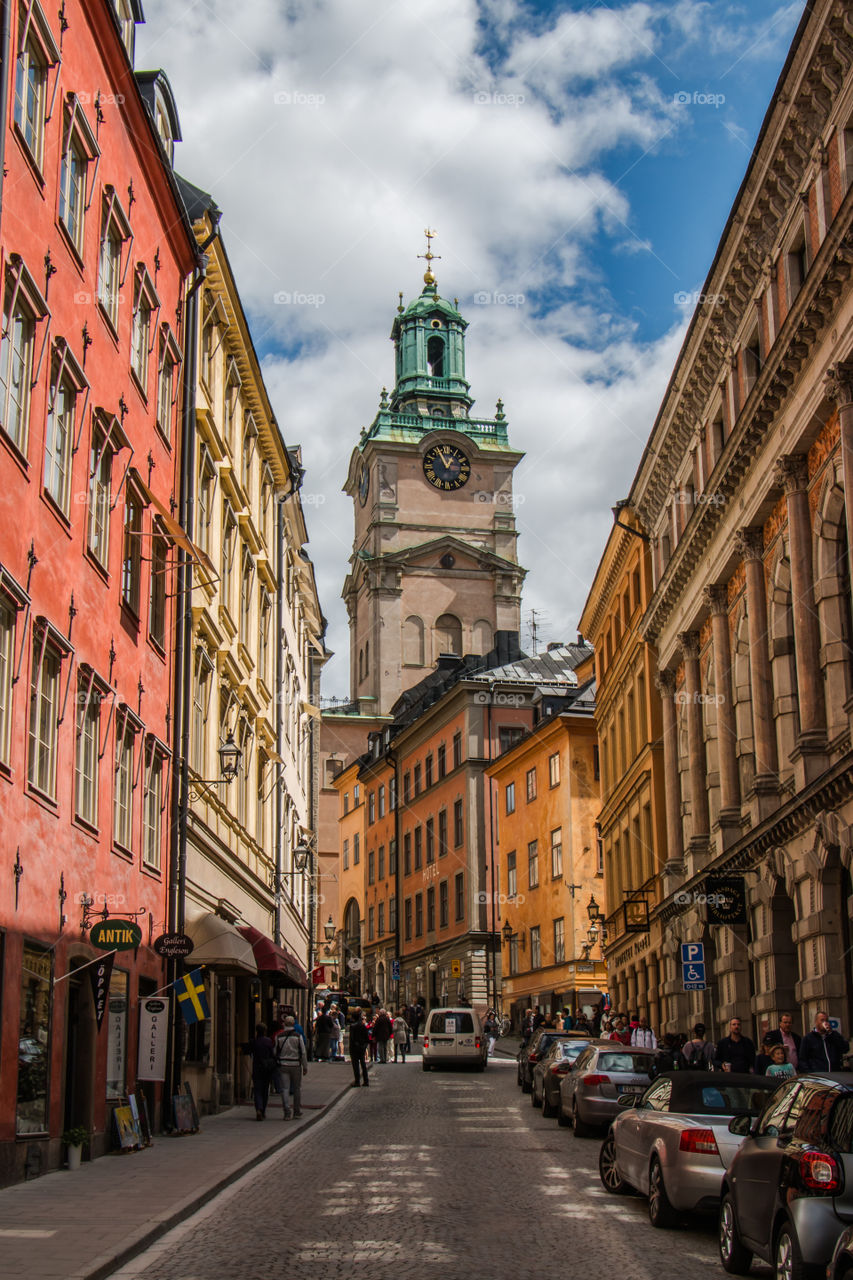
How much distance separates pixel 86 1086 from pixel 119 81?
13.4 m

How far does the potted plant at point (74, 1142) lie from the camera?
1736 centimetres

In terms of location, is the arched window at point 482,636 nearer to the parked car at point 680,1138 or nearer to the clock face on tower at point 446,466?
the clock face on tower at point 446,466

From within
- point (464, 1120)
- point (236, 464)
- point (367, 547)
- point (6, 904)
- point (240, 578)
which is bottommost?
point (464, 1120)

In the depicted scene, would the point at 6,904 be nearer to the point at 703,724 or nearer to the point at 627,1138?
the point at 627,1138

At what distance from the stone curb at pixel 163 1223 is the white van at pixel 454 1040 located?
915 inches

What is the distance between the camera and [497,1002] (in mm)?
70875

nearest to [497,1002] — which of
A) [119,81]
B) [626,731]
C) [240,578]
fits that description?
[626,731]

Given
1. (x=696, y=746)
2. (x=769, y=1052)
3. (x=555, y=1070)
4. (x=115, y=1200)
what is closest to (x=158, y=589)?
(x=555, y=1070)

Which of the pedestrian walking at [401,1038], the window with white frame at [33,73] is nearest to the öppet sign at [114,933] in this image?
the window with white frame at [33,73]

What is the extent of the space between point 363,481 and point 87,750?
92.5 m

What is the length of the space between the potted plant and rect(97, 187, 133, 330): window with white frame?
10.3m

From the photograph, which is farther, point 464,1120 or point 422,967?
point 422,967

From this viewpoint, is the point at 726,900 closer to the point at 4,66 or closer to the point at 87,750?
the point at 87,750

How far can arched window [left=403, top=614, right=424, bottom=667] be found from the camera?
10400 cm
